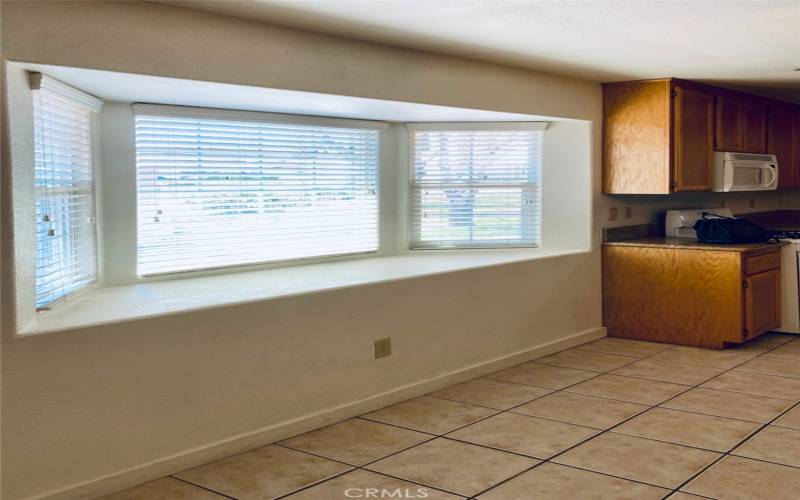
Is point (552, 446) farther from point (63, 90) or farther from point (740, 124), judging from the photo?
point (740, 124)

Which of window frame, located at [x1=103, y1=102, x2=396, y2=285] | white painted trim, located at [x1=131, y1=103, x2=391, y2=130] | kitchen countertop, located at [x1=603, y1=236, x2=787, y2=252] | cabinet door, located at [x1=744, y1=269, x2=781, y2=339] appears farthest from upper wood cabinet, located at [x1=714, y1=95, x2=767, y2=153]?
window frame, located at [x1=103, y1=102, x2=396, y2=285]

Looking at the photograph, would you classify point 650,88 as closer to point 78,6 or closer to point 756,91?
point 756,91

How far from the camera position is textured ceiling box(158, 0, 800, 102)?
3262mm

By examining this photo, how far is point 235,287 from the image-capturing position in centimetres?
379

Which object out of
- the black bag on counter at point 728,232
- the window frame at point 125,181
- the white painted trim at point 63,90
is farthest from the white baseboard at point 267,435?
the black bag on counter at point 728,232

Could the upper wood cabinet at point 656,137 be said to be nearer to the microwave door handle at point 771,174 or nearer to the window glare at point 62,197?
the microwave door handle at point 771,174

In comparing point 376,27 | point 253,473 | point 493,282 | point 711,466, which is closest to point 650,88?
point 493,282

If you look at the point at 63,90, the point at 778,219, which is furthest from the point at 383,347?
the point at 778,219

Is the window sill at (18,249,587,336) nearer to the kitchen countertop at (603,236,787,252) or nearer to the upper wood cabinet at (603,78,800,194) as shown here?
the kitchen countertop at (603,236,787,252)

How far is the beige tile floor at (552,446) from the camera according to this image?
3010 mm

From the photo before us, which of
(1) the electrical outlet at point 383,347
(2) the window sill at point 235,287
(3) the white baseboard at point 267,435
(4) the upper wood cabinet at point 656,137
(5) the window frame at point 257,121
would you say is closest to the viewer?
(3) the white baseboard at point 267,435

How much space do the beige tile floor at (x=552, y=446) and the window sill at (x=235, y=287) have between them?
0.68m

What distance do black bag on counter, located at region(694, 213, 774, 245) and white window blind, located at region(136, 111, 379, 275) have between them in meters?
2.45

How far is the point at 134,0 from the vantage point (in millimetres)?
2992
